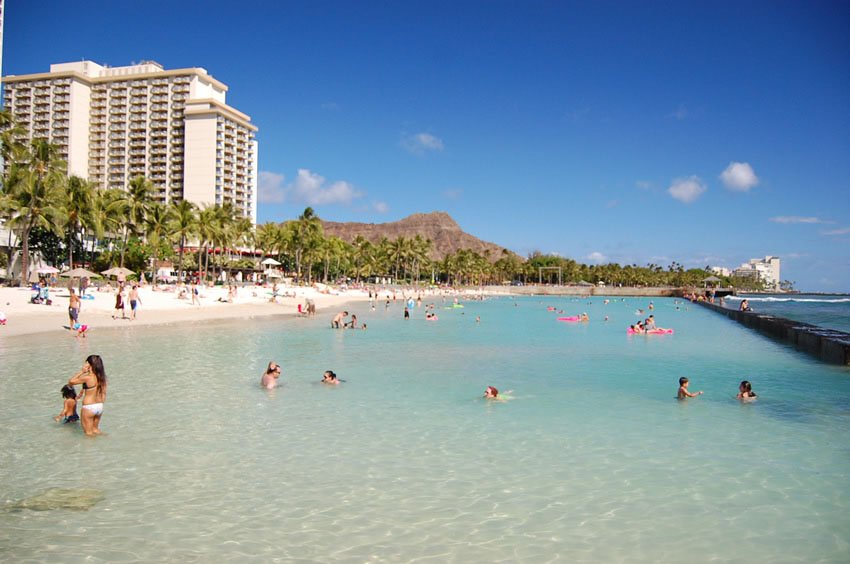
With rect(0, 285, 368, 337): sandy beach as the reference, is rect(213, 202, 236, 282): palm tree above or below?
above

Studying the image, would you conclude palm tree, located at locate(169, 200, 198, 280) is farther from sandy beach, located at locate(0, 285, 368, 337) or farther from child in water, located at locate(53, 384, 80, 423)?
child in water, located at locate(53, 384, 80, 423)

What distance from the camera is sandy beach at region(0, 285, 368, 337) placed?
84.9ft

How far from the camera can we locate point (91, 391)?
9281 millimetres

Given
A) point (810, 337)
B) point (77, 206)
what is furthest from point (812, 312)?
point (77, 206)

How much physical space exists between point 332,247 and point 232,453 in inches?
3423

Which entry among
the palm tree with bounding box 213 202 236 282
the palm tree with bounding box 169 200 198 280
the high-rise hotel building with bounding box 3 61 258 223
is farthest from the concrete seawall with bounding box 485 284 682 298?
the palm tree with bounding box 169 200 198 280

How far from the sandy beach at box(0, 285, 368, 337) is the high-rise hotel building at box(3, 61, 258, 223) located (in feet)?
199

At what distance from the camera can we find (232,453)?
8883mm

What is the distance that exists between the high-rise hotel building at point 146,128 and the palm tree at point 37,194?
64335 mm

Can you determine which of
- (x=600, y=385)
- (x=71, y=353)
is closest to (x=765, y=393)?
(x=600, y=385)

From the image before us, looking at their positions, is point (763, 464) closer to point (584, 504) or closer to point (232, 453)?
point (584, 504)

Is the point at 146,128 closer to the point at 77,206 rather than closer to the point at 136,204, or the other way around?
the point at 136,204

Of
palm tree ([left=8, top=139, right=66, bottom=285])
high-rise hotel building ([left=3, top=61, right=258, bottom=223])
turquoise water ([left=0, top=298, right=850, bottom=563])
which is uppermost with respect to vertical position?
high-rise hotel building ([left=3, top=61, right=258, bottom=223])

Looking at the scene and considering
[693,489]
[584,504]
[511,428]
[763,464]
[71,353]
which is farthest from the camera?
[71,353]
